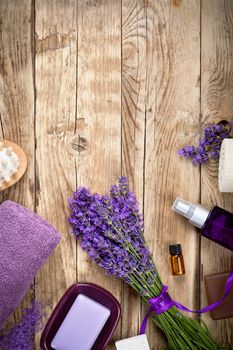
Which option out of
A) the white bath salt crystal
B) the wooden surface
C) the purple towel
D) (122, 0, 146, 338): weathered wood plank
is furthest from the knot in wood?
the white bath salt crystal

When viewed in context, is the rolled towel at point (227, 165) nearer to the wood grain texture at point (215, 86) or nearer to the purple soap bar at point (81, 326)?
the wood grain texture at point (215, 86)

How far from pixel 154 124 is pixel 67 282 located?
1.66 ft

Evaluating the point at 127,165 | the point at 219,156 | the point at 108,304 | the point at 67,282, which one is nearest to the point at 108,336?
the point at 108,304

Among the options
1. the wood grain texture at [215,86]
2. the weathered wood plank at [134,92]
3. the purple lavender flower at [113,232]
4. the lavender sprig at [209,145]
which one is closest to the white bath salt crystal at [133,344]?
the purple lavender flower at [113,232]

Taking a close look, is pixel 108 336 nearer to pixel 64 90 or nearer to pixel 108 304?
pixel 108 304

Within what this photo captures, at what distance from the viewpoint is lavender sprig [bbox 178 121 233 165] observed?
3.86 ft

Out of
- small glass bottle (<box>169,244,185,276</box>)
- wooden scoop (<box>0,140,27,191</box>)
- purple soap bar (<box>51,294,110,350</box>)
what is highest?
wooden scoop (<box>0,140,27,191</box>)

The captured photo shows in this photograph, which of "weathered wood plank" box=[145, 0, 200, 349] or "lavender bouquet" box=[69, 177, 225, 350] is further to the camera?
"weathered wood plank" box=[145, 0, 200, 349]

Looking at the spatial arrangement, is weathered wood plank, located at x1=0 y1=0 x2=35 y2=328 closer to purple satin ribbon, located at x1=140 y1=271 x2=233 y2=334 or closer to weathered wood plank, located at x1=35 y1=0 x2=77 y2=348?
weathered wood plank, located at x1=35 y1=0 x2=77 y2=348

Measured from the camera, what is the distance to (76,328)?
1.08 m

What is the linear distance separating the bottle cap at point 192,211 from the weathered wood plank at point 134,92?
5.1 inches

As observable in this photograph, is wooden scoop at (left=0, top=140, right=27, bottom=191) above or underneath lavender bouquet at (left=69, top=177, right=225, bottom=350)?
above

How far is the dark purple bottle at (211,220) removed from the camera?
1.10 meters

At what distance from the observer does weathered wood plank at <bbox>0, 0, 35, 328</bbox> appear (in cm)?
118
